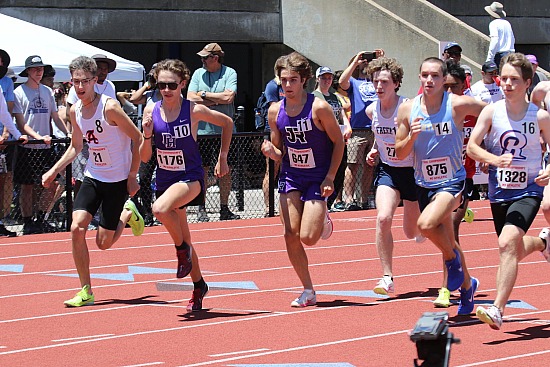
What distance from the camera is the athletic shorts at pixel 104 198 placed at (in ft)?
33.6

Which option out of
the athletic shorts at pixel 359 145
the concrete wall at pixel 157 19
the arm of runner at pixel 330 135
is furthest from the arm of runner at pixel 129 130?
the concrete wall at pixel 157 19

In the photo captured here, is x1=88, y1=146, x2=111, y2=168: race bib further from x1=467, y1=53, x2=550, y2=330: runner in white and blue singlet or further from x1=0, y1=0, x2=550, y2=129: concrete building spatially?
x1=0, y1=0, x2=550, y2=129: concrete building

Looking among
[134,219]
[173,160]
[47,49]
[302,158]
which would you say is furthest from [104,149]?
[47,49]

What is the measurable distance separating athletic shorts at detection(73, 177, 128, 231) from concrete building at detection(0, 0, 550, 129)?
472 inches

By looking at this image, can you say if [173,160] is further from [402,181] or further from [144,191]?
[144,191]

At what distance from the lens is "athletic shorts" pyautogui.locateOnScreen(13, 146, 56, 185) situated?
51.3 feet

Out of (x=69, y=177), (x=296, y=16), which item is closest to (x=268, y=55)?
(x=296, y=16)

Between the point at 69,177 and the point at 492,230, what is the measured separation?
5.64 meters

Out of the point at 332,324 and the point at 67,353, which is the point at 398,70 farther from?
the point at 67,353

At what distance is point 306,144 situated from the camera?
9773 millimetres

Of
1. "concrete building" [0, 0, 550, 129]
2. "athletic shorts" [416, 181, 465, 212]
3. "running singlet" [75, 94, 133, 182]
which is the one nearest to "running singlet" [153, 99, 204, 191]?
"running singlet" [75, 94, 133, 182]

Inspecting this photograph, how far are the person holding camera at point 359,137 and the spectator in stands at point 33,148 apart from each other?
13.5 feet

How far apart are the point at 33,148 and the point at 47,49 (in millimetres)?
2789

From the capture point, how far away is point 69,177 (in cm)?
1598
